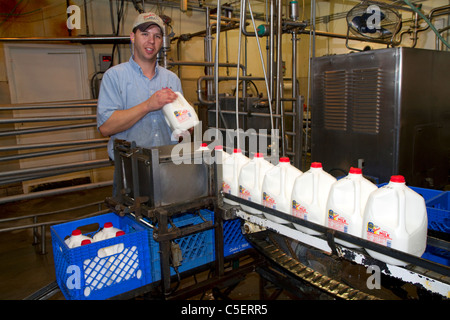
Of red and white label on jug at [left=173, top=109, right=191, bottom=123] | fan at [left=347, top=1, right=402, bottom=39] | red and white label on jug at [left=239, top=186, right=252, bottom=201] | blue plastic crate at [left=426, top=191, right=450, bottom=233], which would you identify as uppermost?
fan at [left=347, top=1, right=402, bottom=39]

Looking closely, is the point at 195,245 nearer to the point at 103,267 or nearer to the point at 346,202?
the point at 103,267

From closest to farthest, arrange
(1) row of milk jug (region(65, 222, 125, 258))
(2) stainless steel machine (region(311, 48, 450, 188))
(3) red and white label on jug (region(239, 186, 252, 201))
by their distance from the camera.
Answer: (1) row of milk jug (region(65, 222, 125, 258)) < (3) red and white label on jug (region(239, 186, 252, 201)) < (2) stainless steel machine (region(311, 48, 450, 188))

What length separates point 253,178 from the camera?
1.41 m

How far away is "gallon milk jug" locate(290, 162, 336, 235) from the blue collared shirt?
816mm

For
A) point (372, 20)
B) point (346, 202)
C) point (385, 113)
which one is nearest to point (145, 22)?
point (346, 202)

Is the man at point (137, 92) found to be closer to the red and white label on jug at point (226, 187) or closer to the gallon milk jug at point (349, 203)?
the red and white label on jug at point (226, 187)

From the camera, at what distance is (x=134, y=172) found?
1.38 m

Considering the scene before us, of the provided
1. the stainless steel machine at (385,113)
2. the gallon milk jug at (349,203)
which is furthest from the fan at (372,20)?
the gallon milk jug at (349,203)

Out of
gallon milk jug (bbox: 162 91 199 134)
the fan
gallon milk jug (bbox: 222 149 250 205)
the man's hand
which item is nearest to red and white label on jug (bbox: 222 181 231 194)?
gallon milk jug (bbox: 222 149 250 205)

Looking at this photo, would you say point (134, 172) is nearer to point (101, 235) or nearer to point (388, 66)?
point (101, 235)

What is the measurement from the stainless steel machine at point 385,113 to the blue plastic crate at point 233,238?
1.00 metres

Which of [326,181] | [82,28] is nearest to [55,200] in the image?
[82,28]

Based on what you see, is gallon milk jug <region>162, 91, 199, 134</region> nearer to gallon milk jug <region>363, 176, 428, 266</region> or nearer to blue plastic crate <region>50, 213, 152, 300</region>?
blue plastic crate <region>50, 213, 152, 300</region>

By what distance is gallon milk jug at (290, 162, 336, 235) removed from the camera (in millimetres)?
1161
